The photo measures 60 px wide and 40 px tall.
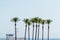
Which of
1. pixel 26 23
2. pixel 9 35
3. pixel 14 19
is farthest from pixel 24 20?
pixel 9 35

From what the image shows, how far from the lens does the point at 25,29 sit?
7531cm

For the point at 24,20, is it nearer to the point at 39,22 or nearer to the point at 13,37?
the point at 39,22

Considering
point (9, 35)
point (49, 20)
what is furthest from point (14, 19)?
point (49, 20)

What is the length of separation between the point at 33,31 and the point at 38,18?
4518 mm

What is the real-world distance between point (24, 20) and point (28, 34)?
16.4ft

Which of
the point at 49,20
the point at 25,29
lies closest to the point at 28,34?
the point at 25,29

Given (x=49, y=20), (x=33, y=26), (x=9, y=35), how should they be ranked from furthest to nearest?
(x=49, y=20)
(x=33, y=26)
(x=9, y=35)

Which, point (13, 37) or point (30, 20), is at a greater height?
point (30, 20)

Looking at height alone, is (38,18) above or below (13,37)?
above

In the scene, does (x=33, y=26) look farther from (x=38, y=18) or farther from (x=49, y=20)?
(x=49, y=20)

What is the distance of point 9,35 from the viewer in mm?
66750

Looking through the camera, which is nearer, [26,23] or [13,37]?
[13,37]

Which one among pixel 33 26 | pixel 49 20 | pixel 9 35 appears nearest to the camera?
pixel 9 35

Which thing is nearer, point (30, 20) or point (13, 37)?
point (13, 37)
